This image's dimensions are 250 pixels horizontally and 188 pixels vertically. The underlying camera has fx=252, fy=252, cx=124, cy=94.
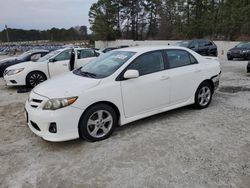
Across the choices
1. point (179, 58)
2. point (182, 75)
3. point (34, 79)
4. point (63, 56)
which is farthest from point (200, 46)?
point (182, 75)

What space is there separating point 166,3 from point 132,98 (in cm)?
4184

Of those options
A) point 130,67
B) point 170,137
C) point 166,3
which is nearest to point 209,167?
point 170,137

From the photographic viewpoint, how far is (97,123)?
4.03 meters

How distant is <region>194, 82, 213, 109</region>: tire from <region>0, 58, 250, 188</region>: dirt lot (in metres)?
0.39

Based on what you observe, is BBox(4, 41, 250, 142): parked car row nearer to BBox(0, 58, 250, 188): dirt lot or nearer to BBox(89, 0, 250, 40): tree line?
BBox(0, 58, 250, 188): dirt lot

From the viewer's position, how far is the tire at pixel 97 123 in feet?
12.7

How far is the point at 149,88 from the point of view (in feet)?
14.8

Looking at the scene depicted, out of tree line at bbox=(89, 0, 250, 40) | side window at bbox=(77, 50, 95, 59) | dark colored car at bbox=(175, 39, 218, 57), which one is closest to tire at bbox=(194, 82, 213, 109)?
side window at bbox=(77, 50, 95, 59)

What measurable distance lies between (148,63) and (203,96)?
172 centimetres

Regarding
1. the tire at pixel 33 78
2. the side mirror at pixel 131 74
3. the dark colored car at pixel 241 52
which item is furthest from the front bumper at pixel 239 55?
the side mirror at pixel 131 74

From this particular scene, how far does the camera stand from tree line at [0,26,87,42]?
70.6 m

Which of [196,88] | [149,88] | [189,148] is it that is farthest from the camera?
[196,88]

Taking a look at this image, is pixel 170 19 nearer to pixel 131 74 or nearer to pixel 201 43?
pixel 201 43

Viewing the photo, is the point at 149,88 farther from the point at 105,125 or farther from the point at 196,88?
the point at 196,88
